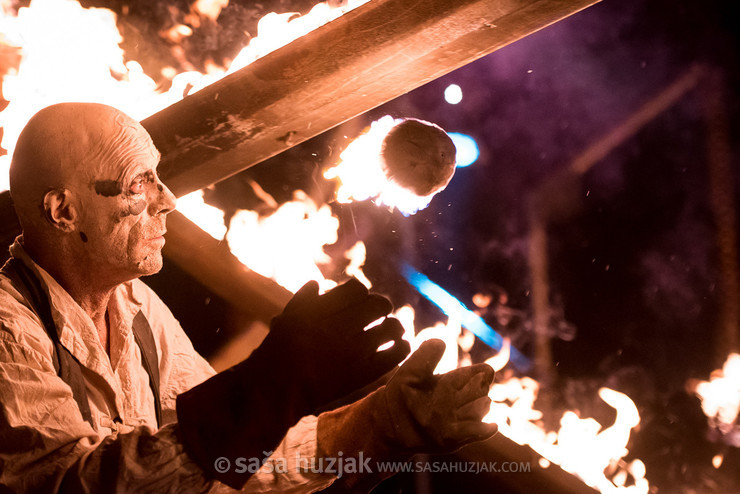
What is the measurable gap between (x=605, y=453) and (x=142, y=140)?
2.88 metres

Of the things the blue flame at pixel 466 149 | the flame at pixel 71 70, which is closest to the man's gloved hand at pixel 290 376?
the flame at pixel 71 70

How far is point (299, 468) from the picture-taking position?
5.93 ft

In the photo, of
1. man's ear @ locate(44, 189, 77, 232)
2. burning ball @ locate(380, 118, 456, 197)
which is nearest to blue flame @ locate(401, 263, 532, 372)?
burning ball @ locate(380, 118, 456, 197)

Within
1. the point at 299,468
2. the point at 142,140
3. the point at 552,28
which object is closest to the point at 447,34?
the point at 142,140

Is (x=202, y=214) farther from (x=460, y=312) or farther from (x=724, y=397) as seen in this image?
(x=724, y=397)

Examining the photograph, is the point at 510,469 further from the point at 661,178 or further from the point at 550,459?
the point at 661,178

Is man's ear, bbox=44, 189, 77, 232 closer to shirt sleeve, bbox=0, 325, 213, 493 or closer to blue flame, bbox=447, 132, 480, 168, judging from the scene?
shirt sleeve, bbox=0, 325, 213, 493

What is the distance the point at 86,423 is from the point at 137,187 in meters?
0.86

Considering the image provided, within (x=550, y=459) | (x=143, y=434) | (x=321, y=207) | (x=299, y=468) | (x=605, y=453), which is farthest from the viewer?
(x=321, y=207)

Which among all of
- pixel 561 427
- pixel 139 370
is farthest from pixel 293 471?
pixel 561 427

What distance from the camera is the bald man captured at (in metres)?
1.48

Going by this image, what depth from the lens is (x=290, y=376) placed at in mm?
1542

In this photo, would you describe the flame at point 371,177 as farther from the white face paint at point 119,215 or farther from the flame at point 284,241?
the white face paint at point 119,215
